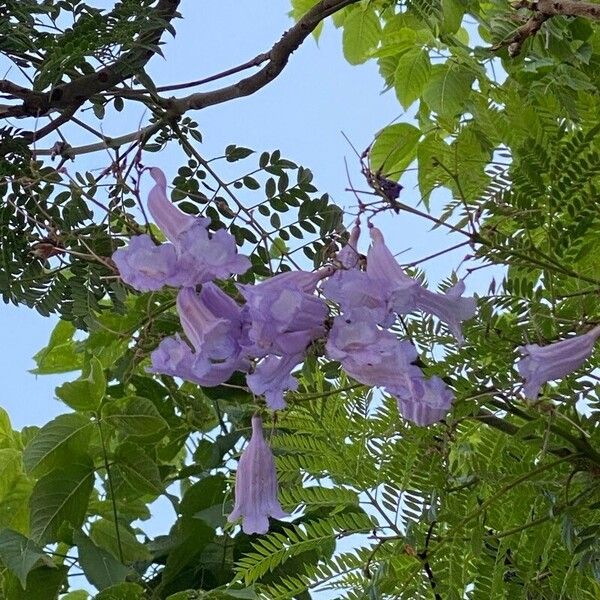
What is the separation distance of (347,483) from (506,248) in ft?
0.65

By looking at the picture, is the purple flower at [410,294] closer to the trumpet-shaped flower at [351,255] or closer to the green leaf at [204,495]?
the trumpet-shaped flower at [351,255]

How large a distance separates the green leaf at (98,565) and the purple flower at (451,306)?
0.44 meters

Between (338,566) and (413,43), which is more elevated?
(413,43)

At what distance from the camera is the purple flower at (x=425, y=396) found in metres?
0.35

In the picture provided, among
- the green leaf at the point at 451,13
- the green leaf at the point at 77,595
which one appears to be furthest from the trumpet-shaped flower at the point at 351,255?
the green leaf at the point at 77,595

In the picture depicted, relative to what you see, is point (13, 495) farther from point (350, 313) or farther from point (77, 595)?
point (350, 313)

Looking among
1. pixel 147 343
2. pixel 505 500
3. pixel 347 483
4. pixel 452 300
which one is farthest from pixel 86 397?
pixel 452 300

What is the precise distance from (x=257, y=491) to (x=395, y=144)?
1.48ft

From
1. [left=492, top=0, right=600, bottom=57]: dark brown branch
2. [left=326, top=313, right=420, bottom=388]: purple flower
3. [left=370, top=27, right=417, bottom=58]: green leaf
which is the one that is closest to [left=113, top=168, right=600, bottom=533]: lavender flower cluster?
[left=326, top=313, right=420, bottom=388]: purple flower

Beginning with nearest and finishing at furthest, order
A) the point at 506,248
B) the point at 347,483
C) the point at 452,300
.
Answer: the point at 452,300
the point at 506,248
the point at 347,483

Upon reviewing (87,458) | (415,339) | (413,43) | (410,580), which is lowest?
(410,580)

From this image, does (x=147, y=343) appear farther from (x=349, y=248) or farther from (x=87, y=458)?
(x=349, y=248)

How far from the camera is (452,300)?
38cm

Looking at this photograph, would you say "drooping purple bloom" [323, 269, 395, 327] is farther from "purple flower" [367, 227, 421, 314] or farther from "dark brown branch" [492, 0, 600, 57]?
"dark brown branch" [492, 0, 600, 57]
